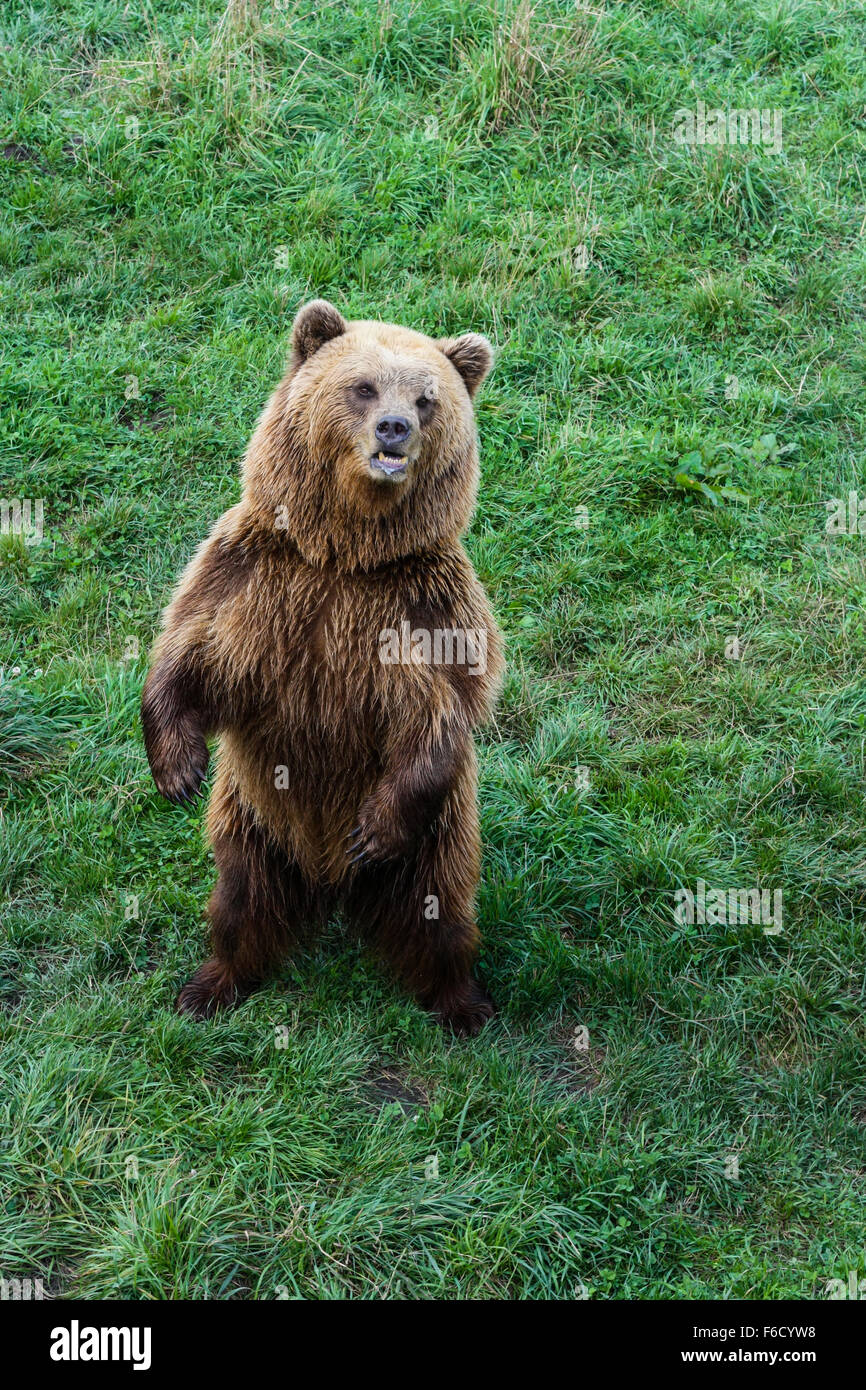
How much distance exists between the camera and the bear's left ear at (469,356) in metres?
5.35

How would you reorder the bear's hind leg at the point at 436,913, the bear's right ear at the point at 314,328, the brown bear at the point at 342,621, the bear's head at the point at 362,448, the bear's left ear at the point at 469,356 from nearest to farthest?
the bear's head at the point at 362,448
the brown bear at the point at 342,621
the bear's right ear at the point at 314,328
the bear's left ear at the point at 469,356
the bear's hind leg at the point at 436,913

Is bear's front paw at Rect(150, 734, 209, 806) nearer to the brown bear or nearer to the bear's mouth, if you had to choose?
the brown bear

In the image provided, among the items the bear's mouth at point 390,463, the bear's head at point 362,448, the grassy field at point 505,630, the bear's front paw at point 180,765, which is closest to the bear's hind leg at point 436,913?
the grassy field at point 505,630

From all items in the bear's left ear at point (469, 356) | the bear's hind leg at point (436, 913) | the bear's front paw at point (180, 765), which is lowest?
the bear's hind leg at point (436, 913)

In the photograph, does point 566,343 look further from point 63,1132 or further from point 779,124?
point 63,1132

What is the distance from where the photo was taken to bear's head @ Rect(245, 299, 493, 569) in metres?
4.92

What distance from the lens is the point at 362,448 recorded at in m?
4.88

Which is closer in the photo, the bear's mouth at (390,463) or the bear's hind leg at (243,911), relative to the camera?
the bear's mouth at (390,463)

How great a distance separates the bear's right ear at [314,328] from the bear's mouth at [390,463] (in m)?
0.73

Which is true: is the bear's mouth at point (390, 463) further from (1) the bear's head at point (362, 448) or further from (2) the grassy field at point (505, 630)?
(2) the grassy field at point (505, 630)

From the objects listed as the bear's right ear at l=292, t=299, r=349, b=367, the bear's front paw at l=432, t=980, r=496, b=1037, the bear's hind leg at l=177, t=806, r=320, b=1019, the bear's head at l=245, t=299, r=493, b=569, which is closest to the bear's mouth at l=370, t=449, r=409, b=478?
the bear's head at l=245, t=299, r=493, b=569

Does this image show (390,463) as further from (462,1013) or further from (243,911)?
(462,1013)

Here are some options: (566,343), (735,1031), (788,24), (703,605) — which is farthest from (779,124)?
(735,1031)

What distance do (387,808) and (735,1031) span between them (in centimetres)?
177
